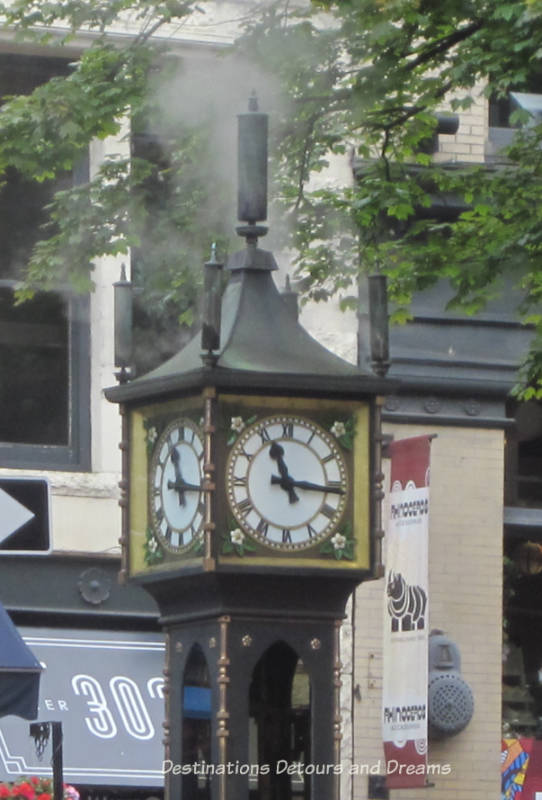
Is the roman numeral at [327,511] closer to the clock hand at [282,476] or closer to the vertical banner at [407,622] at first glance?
the clock hand at [282,476]

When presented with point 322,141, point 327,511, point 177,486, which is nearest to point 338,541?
point 327,511

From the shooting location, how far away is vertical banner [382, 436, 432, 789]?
11039 millimetres

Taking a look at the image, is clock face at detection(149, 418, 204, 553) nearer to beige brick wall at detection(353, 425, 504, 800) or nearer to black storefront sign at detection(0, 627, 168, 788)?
black storefront sign at detection(0, 627, 168, 788)

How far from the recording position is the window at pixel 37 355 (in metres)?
11.5

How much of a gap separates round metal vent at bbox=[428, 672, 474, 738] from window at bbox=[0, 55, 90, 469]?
2.61 meters

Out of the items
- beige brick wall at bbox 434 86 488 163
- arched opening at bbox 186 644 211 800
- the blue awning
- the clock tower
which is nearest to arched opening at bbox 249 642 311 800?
the clock tower

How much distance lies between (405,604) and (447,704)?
2.66ft

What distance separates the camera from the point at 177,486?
4.40 meters

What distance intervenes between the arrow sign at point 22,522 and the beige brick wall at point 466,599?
21.0ft

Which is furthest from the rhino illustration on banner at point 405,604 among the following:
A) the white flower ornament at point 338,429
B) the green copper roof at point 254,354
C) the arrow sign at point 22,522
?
the white flower ornament at point 338,429

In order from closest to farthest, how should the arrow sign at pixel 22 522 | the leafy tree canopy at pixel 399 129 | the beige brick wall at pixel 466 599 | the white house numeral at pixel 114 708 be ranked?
the arrow sign at pixel 22 522
the leafy tree canopy at pixel 399 129
the white house numeral at pixel 114 708
the beige brick wall at pixel 466 599

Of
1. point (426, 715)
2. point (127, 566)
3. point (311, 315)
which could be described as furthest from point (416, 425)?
point (127, 566)

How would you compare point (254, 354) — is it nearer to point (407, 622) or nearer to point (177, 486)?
point (177, 486)

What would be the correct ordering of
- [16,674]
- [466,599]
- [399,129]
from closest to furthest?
[16,674], [399,129], [466,599]
